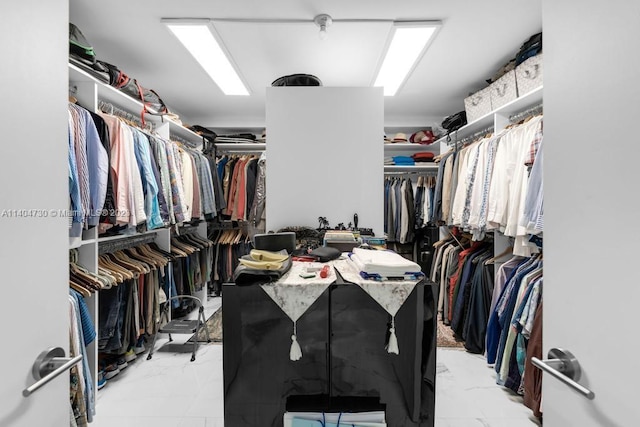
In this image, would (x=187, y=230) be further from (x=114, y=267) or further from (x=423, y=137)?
(x=423, y=137)

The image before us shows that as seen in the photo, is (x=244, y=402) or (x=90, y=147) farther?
(x=90, y=147)

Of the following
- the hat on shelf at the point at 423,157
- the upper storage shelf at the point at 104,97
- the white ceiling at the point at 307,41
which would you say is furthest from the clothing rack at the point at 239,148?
the hat on shelf at the point at 423,157

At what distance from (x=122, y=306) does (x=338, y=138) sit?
2148 mm

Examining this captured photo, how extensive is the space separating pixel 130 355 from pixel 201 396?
84 cm

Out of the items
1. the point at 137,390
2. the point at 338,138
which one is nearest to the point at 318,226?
the point at 338,138

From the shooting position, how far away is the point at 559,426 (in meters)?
0.72

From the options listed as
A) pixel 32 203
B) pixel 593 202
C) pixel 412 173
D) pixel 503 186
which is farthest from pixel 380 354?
pixel 412 173

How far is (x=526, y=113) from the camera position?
2492 millimetres

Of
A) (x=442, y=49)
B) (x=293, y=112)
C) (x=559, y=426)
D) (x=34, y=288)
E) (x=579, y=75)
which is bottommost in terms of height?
(x=559, y=426)

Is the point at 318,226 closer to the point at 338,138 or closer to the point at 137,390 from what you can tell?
the point at 338,138

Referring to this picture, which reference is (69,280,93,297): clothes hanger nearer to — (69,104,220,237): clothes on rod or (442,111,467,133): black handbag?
(69,104,220,237): clothes on rod

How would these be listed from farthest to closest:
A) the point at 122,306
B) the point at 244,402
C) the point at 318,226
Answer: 1. the point at 318,226
2. the point at 122,306
3. the point at 244,402

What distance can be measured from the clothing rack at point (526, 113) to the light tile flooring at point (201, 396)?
203 cm

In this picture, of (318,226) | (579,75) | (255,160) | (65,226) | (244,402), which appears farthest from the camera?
(255,160)
